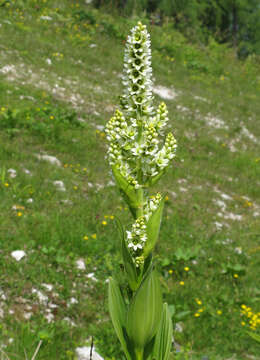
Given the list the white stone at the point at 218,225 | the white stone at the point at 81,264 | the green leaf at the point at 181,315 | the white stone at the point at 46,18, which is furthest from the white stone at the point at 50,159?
the white stone at the point at 46,18

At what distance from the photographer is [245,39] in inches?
1377

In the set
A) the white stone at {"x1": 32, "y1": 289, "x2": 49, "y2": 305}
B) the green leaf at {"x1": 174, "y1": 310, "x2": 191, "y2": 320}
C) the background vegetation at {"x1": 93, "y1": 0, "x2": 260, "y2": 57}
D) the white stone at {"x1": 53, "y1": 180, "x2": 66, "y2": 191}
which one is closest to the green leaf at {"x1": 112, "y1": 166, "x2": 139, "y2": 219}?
the white stone at {"x1": 32, "y1": 289, "x2": 49, "y2": 305}

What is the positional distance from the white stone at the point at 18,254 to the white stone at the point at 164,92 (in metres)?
10.1

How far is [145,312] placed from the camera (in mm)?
2572

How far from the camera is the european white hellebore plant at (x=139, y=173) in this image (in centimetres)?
257

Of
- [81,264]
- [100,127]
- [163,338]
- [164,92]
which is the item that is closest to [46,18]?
[164,92]

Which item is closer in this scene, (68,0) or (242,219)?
(242,219)

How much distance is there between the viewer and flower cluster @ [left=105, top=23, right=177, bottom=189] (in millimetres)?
2570

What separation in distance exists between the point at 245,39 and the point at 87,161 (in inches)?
1246

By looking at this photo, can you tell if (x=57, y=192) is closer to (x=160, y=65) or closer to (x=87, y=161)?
(x=87, y=161)

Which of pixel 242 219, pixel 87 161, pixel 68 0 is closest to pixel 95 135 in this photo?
pixel 87 161

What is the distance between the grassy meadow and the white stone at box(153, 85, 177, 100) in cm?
9

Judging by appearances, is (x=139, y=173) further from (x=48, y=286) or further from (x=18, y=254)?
(x=18, y=254)

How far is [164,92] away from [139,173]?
12349 millimetres
